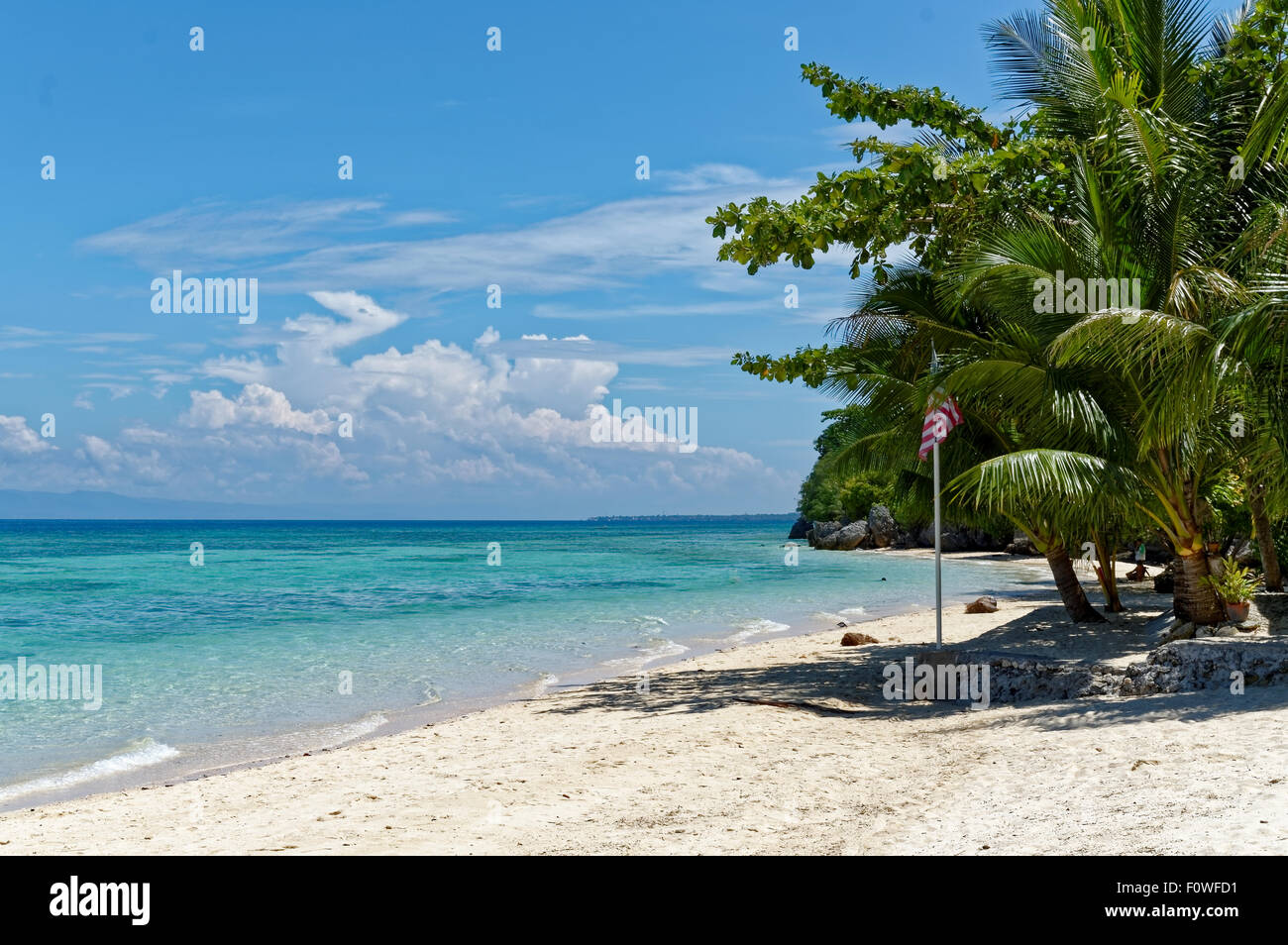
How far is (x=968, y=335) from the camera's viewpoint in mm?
14211

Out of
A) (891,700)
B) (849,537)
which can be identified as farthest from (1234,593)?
(849,537)

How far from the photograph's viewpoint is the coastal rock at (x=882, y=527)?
7156 centimetres

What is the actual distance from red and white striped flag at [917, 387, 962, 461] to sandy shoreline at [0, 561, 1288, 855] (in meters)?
3.33

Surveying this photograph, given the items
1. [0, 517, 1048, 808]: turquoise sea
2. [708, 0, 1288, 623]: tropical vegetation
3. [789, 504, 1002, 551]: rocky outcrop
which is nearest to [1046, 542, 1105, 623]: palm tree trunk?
[708, 0, 1288, 623]: tropical vegetation

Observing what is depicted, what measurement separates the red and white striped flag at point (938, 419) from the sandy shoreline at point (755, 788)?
333 cm

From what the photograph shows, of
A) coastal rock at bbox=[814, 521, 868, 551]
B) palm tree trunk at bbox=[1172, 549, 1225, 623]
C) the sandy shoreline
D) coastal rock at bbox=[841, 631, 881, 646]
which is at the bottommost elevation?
coastal rock at bbox=[814, 521, 868, 551]

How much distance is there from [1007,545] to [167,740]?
52423 millimetres

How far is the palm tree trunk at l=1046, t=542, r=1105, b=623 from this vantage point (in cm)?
1714

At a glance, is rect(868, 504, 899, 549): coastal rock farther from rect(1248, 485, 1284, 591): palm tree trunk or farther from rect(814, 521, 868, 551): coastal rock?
rect(1248, 485, 1284, 591): palm tree trunk

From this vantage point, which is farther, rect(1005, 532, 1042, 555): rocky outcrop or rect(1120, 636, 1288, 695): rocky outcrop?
rect(1005, 532, 1042, 555): rocky outcrop

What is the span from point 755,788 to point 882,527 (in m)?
66.2

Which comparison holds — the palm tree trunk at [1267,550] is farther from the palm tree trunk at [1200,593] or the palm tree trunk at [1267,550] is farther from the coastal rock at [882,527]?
the coastal rock at [882,527]

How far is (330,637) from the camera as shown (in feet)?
74.7
